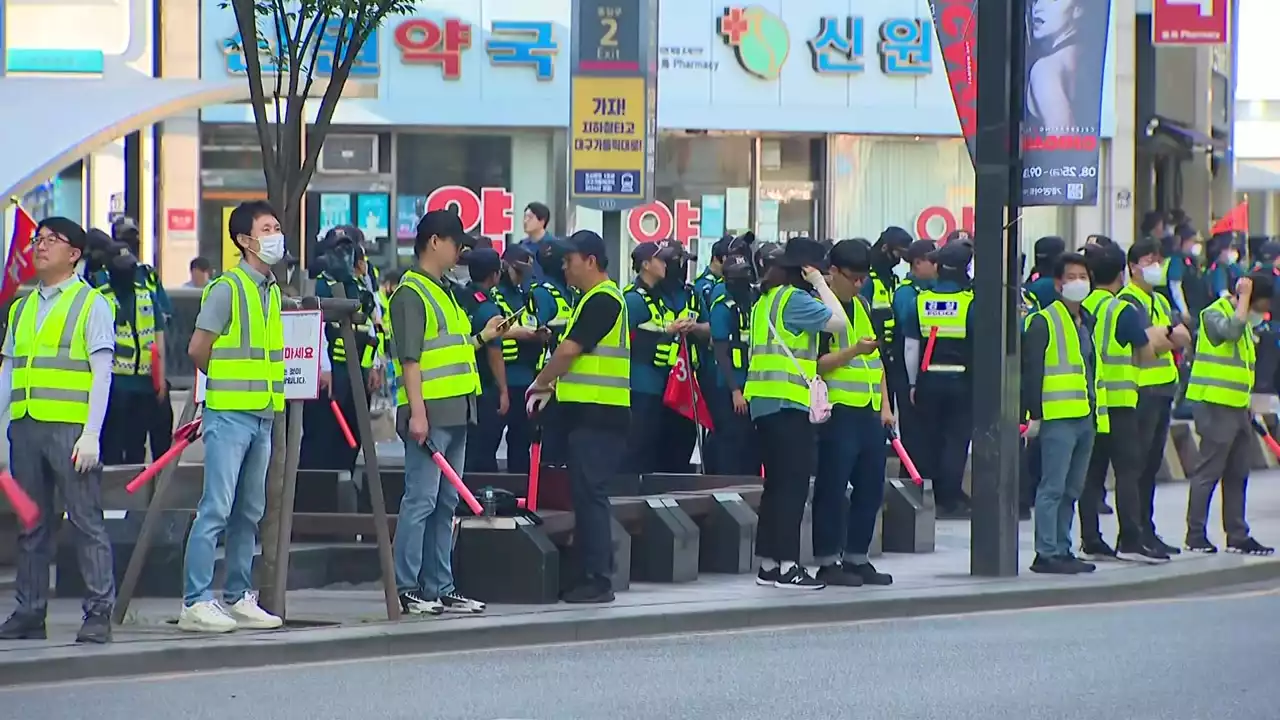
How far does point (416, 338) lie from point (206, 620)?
1761mm

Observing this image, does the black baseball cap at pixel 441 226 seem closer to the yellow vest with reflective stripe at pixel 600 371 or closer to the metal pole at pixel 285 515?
the yellow vest with reflective stripe at pixel 600 371

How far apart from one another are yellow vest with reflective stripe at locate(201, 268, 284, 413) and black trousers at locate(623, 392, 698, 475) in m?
5.22

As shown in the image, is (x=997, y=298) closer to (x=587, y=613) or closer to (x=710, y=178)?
(x=587, y=613)

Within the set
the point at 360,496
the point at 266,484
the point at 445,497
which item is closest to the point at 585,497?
the point at 445,497

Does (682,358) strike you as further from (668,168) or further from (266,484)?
(668,168)

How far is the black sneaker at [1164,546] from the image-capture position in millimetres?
14487

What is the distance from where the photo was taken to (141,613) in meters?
11.5

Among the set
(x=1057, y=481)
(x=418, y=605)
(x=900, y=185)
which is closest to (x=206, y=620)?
(x=418, y=605)

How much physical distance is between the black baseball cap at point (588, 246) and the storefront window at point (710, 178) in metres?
16.7

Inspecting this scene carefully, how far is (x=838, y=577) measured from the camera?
1304cm

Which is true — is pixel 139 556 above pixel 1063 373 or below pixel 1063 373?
below

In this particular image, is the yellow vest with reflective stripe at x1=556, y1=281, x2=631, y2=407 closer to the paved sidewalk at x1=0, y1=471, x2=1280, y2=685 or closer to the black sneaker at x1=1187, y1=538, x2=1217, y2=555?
the paved sidewalk at x1=0, y1=471, x2=1280, y2=685

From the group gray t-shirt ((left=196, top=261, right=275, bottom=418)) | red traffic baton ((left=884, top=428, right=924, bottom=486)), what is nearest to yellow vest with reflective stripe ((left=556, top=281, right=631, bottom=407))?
gray t-shirt ((left=196, top=261, right=275, bottom=418))

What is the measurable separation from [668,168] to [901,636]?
710 inches
